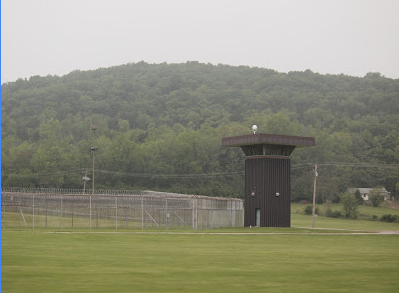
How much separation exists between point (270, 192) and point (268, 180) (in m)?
1.14

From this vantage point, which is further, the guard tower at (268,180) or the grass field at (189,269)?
the guard tower at (268,180)

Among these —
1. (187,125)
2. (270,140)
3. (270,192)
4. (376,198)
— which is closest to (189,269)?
(270,140)

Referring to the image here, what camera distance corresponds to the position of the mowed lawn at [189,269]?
15.5 metres

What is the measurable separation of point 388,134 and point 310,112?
98.9ft

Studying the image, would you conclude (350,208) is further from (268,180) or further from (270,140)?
(270,140)

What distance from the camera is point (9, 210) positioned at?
198 ft

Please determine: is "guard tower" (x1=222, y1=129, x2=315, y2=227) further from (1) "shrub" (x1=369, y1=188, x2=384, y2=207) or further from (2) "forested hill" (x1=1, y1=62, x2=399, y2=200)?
(2) "forested hill" (x1=1, y1=62, x2=399, y2=200)

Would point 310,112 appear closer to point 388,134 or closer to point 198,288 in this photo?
point 388,134

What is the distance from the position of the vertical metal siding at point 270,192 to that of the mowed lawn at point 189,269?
2589cm

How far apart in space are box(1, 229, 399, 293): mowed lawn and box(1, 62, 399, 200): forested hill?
82984mm

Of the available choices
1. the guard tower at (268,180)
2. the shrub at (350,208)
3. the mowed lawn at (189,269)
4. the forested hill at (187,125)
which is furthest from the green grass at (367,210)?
the mowed lawn at (189,269)

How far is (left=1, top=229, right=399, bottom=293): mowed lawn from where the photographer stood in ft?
50.8

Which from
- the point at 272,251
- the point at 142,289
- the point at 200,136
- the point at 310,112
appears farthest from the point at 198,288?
the point at 310,112

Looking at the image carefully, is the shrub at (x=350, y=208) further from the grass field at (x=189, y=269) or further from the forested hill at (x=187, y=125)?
the grass field at (x=189, y=269)
